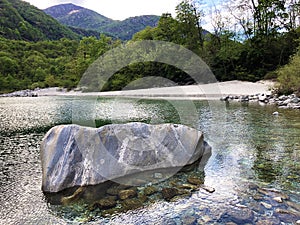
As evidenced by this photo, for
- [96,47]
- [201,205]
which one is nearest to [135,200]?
[201,205]

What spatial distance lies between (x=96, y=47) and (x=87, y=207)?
5974 centimetres

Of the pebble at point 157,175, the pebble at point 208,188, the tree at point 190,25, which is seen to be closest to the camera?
the pebble at point 208,188

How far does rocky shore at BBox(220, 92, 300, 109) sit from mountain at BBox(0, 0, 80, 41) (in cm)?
11624

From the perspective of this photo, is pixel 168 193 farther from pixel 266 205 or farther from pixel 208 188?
pixel 266 205

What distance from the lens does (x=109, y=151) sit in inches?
238

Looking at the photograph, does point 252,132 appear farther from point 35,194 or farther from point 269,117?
point 35,194

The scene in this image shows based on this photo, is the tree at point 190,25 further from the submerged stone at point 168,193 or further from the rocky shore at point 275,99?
the submerged stone at point 168,193

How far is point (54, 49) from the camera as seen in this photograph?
99.9 meters

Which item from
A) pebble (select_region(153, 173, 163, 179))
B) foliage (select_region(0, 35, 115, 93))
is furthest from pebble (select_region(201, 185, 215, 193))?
foliage (select_region(0, 35, 115, 93))

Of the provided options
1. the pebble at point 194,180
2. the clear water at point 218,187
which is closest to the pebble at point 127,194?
the clear water at point 218,187

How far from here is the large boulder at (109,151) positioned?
5.50 m

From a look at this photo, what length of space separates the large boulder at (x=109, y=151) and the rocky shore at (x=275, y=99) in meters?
13.4

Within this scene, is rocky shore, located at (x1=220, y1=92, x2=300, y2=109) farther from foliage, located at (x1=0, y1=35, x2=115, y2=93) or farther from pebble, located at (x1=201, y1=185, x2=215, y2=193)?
foliage, located at (x1=0, y1=35, x2=115, y2=93)

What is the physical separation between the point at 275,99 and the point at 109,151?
18.5 metres
